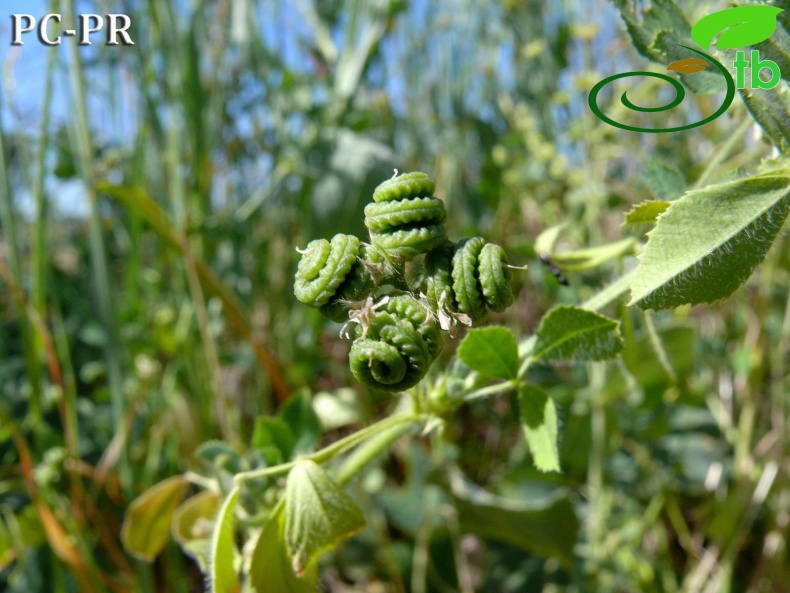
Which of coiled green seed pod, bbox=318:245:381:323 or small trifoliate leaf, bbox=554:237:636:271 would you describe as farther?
small trifoliate leaf, bbox=554:237:636:271

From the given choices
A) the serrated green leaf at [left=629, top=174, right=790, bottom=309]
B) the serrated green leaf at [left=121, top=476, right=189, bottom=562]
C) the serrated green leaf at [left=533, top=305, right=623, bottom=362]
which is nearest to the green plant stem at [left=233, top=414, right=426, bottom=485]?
the serrated green leaf at [left=533, top=305, right=623, bottom=362]

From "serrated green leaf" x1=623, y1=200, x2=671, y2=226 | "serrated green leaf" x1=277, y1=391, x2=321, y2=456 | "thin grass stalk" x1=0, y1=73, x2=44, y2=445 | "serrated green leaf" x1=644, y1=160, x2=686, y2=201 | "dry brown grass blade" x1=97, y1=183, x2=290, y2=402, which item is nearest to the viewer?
"serrated green leaf" x1=623, y1=200, x2=671, y2=226

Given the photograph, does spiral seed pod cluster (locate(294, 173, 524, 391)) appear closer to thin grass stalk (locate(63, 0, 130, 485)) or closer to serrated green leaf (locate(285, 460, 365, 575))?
serrated green leaf (locate(285, 460, 365, 575))

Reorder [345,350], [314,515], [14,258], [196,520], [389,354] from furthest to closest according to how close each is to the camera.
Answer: [345,350]
[14,258]
[196,520]
[314,515]
[389,354]

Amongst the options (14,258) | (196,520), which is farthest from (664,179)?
(14,258)

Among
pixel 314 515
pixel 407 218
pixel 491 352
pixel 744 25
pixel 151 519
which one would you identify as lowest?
pixel 151 519

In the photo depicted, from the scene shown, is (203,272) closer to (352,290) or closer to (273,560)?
(273,560)

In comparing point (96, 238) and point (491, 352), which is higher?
point (96, 238)
